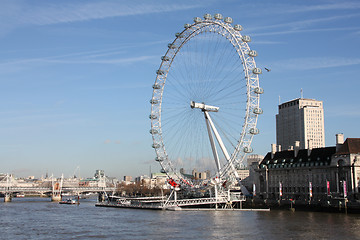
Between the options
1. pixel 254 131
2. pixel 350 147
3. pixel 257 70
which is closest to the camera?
pixel 257 70

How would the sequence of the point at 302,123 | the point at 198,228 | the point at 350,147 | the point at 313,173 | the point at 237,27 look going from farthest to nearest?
the point at 302,123
the point at 313,173
the point at 350,147
the point at 237,27
the point at 198,228

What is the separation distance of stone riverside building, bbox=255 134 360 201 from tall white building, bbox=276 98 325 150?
8264 cm

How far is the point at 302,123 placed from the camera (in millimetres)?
175375

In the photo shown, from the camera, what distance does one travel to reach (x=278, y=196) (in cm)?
8894

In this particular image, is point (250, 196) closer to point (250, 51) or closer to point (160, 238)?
point (250, 51)

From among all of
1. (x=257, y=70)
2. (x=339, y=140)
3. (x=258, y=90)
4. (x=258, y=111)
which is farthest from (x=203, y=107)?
(x=339, y=140)

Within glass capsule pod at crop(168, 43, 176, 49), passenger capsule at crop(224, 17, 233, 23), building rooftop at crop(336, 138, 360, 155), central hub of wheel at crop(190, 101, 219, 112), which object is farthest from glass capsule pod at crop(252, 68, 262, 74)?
building rooftop at crop(336, 138, 360, 155)

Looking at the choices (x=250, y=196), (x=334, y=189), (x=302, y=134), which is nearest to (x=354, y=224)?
(x=334, y=189)

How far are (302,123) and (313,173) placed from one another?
3778 inches

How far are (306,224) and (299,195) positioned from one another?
109 feet

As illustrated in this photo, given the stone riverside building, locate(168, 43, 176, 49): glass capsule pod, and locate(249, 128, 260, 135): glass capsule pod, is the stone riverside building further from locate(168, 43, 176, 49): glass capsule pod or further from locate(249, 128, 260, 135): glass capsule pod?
locate(168, 43, 176, 49): glass capsule pod

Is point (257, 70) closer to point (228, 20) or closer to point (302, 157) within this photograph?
point (228, 20)

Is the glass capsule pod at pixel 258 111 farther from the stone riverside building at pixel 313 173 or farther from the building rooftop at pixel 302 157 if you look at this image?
the building rooftop at pixel 302 157

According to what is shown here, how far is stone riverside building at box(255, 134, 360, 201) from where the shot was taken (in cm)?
7444
